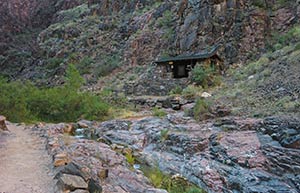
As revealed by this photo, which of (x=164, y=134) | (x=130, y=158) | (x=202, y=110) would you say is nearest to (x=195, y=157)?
(x=130, y=158)

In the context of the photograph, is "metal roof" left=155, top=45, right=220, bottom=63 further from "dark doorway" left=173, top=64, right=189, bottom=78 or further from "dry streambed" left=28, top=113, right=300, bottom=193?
"dry streambed" left=28, top=113, right=300, bottom=193

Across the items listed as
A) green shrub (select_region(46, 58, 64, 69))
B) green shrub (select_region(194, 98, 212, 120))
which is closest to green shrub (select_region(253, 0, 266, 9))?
green shrub (select_region(194, 98, 212, 120))

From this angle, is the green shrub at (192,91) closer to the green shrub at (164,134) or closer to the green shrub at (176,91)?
the green shrub at (176,91)

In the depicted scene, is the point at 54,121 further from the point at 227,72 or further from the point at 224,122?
the point at 227,72

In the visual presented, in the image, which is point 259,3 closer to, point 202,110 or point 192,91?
point 192,91

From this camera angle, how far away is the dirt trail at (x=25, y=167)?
7.68 meters

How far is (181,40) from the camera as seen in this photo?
33625 millimetres

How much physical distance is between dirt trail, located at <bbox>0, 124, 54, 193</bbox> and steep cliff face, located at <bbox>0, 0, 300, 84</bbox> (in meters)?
21.0

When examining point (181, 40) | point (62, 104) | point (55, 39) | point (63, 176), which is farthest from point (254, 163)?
point (55, 39)

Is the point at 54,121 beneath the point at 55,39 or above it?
beneath

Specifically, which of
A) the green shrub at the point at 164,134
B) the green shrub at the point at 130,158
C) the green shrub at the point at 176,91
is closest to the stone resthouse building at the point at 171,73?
the green shrub at the point at 176,91

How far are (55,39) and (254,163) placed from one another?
143 feet

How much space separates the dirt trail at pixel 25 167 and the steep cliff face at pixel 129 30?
2098cm

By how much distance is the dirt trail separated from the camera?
25.2ft
